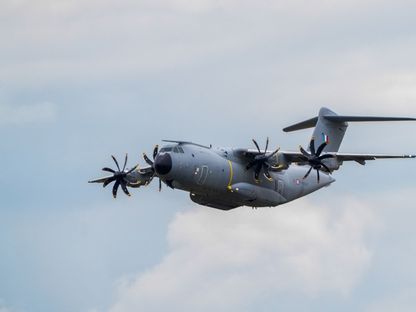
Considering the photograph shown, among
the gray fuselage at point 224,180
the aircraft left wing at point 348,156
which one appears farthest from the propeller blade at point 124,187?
the aircraft left wing at point 348,156

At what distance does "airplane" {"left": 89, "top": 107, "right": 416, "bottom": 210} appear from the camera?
61.8 metres

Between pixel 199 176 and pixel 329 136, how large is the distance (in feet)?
39.0

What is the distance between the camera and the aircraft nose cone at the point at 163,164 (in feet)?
200

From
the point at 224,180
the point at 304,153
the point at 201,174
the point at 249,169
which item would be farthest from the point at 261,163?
the point at 201,174

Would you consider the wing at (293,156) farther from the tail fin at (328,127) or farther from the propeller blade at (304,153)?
the tail fin at (328,127)

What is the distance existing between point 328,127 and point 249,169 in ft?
26.4

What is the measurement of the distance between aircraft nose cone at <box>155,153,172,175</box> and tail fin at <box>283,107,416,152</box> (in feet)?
36.9

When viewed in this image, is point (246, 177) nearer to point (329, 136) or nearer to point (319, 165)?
point (319, 165)

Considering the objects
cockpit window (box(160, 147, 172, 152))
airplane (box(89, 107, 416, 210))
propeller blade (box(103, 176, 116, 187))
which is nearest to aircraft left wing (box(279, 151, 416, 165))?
airplane (box(89, 107, 416, 210))

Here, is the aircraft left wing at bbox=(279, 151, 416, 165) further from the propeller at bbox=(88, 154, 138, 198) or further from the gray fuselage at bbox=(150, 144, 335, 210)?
the propeller at bbox=(88, 154, 138, 198)

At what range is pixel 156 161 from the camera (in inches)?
2420

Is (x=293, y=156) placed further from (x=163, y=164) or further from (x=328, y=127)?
(x=163, y=164)

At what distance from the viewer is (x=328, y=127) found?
70.9 meters

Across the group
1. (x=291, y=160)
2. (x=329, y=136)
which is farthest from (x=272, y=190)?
(x=329, y=136)
